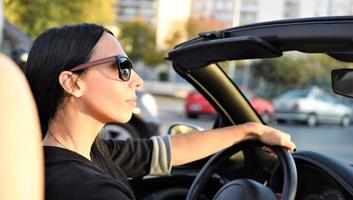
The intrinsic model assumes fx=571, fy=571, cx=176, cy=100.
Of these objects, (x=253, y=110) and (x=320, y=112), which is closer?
(x=253, y=110)

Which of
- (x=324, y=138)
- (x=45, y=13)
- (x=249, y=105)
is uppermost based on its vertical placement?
(x=249, y=105)

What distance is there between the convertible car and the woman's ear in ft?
1.80

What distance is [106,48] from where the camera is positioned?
172cm

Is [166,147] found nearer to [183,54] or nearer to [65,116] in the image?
[183,54]

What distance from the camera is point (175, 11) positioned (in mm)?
72938

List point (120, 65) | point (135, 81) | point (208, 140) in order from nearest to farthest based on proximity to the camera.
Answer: point (120, 65), point (135, 81), point (208, 140)

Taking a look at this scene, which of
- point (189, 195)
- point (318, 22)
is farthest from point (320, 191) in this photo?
point (318, 22)

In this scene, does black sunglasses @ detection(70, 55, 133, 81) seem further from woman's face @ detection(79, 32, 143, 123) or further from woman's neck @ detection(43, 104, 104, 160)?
woman's neck @ detection(43, 104, 104, 160)

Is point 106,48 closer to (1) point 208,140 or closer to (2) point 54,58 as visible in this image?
(2) point 54,58

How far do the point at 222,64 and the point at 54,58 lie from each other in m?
0.93

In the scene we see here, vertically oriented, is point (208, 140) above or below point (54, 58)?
below

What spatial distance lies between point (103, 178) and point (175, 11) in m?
72.4

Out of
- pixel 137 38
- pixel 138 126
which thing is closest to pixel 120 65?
pixel 138 126

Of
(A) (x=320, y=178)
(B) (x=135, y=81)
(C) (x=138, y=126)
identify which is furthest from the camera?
(C) (x=138, y=126)
